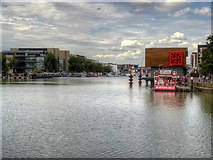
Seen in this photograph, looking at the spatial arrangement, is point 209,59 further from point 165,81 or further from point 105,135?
point 105,135

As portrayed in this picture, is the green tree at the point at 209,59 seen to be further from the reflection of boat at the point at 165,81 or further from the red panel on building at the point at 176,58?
the red panel on building at the point at 176,58

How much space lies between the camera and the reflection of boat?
204ft

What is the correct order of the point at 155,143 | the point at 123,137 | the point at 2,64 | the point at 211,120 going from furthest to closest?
the point at 2,64, the point at 211,120, the point at 123,137, the point at 155,143

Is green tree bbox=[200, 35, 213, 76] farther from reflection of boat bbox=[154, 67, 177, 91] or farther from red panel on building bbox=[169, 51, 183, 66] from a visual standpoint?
red panel on building bbox=[169, 51, 183, 66]

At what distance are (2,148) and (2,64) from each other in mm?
143846

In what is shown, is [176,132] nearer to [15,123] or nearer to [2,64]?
[15,123]

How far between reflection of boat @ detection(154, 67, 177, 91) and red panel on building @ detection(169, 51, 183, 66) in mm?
16869

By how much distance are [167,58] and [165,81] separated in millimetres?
21009

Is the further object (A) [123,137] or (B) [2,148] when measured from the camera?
(A) [123,137]

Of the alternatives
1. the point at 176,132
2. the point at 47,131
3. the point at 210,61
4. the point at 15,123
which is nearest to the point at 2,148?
the point at 47,131

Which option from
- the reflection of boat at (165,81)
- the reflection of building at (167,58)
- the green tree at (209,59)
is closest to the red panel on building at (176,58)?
the reflection of building at (167,58)

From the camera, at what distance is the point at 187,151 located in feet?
52.9

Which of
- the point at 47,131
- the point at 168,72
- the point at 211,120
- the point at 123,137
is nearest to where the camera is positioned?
the point at 123,137

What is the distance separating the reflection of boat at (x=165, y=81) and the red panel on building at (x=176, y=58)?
55.3 ft
